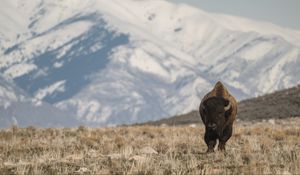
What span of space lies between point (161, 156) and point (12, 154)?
4192mm

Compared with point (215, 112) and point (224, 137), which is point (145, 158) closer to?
point (215, 112)

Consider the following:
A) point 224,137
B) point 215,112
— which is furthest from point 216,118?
point 224,137

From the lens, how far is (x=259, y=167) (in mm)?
14633

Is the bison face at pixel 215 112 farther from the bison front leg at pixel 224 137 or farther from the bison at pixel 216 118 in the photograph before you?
the bison front leg at pixel 224 137

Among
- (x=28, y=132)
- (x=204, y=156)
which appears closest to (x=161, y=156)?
(x=204, y=156)

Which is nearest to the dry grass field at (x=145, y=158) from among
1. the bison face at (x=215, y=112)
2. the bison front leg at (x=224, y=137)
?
the bison front leg at (x=224, y=137)

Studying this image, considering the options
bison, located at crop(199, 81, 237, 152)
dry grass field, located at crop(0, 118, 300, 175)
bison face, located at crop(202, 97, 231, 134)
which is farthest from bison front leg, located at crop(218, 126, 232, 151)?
dry grass field, located at crop(0, 118, 300, 175)

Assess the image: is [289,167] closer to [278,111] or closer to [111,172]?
[111,172]

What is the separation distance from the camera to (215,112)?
2055cm

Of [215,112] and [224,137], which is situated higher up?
[215,112]

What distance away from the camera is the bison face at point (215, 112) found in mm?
20547

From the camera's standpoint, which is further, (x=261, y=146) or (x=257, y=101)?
(x=257, y=101)

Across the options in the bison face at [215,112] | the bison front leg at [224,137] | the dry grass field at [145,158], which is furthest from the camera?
the bison front leg at [224,137]

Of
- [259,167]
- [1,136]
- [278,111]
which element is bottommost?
[259,167]
